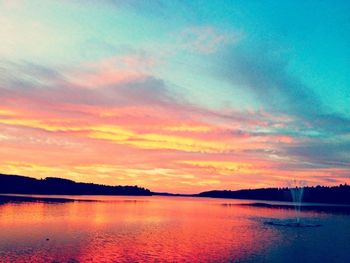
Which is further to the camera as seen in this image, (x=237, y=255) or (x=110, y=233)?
(x=110, y=233)

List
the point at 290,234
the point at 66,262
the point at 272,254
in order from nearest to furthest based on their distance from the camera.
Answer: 1. the point at 66,262
2. the point at 272,254
3. the point at 290,234

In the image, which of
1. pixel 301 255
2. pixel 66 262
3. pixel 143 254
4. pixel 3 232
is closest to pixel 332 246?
pixel 301 255

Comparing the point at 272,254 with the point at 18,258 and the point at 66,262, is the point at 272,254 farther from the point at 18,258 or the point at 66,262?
the point at 18,258

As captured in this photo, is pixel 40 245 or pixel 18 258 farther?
pixel 40 245

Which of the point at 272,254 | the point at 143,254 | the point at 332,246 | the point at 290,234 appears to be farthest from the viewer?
the point at 290,234

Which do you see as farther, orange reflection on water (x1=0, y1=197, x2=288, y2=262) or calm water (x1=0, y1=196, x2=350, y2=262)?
calm water (x1=0, y1=196, x2=350, y2=262)

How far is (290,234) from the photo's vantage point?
262ft

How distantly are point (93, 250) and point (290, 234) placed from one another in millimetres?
44535

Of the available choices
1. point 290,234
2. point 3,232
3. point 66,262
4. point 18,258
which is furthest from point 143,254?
point 290,234

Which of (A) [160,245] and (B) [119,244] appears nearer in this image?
(B) [119,244]

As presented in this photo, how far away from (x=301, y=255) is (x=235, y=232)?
91.4 ft

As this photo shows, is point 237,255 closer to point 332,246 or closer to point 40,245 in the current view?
point 332,246

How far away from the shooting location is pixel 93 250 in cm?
5341

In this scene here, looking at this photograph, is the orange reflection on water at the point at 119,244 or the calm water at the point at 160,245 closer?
the orange reflection on water at the point at 119,244
